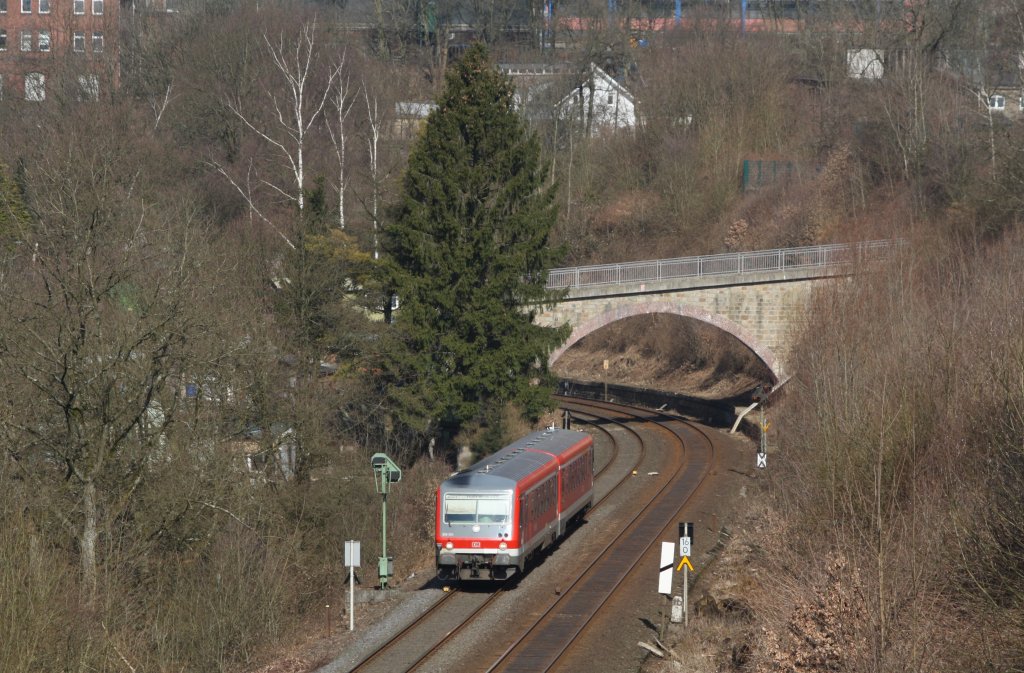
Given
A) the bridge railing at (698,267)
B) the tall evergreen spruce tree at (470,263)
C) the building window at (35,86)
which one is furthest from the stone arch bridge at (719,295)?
the building window at (35,86)

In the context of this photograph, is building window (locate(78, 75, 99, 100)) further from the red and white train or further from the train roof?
the red and white train

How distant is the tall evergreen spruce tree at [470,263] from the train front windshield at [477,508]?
578 inches

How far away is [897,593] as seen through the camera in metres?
16.9

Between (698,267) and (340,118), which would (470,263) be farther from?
(698,267)

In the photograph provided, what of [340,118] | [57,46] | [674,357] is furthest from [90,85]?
[674,357]

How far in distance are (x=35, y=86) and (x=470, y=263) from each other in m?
32.2

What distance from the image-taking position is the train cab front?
24.7 meters

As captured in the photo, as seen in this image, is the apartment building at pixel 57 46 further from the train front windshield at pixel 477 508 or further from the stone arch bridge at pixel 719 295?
the train front windshield at pixel 477 508

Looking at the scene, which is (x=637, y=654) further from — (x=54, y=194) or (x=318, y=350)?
(x=318, y=350)

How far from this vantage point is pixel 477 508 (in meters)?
25.0

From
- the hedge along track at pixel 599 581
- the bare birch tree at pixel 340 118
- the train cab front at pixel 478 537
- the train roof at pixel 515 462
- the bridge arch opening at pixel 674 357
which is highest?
the bare birch tree at pixel 340 118

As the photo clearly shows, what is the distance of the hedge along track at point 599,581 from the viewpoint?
21.0 meters

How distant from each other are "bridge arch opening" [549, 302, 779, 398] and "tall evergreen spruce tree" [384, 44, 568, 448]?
7.22 m

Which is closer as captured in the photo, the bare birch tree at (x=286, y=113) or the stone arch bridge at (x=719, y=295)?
the stone arch bridge at (x=719, y=295)
